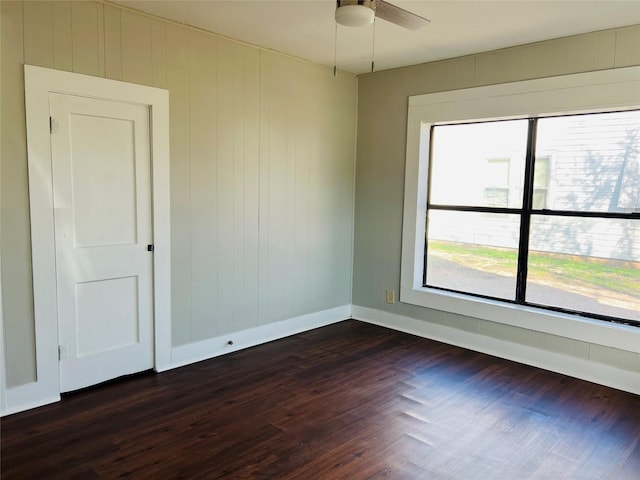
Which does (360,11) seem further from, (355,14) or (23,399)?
(23,399)

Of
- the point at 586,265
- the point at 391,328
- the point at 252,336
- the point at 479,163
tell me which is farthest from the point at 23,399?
the point at 586,265

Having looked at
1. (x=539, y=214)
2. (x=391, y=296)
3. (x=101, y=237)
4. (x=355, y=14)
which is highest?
(x=355, y=14)

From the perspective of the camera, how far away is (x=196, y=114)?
11.6ft

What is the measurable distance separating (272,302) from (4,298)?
212 centimetres

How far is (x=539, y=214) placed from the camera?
12.4 ft

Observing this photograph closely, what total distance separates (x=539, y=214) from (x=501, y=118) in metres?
0.87

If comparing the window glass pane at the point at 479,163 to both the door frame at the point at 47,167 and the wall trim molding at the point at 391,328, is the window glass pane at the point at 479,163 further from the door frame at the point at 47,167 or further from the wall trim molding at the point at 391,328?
the door frame at the point at 47,167

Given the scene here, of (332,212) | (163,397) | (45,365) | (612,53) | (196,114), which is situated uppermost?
(612,53)

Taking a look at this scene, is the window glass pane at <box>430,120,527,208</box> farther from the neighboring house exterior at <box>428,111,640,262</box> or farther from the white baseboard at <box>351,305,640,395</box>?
the white baseboard at <box>351,305,640,395</box>

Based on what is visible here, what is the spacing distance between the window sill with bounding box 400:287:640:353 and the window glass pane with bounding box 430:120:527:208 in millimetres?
871

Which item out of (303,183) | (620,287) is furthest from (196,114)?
(620,287)

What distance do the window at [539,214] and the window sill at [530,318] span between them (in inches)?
3.9

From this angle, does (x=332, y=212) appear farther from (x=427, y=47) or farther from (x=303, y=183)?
(x=427, y=47)

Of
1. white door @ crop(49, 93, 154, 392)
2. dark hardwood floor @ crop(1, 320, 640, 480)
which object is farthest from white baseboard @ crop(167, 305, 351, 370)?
white door @ crop(49, 93, 154, 392)
